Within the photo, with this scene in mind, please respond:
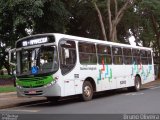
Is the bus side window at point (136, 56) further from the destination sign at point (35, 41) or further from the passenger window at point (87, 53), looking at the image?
the destination sign at point (35, 41)

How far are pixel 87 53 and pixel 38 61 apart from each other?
2.96 metres

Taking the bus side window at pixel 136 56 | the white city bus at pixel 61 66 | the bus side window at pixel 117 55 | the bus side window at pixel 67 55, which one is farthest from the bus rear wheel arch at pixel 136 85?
the bus side window at pixel 67 55

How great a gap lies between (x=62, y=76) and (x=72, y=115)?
3.61m

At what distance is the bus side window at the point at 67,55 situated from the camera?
685 inches

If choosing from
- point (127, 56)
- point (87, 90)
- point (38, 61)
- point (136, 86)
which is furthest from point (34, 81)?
point (136, 86)

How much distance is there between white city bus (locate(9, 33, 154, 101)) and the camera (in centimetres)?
1717

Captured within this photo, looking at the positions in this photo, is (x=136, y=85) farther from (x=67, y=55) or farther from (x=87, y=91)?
(x=67, y=55)

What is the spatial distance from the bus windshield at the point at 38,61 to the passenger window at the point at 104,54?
4004mm

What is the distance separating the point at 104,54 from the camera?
21.3 m

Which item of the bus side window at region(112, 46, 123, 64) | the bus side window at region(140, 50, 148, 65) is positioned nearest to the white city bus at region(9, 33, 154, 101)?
the bus side window at region(112, 46, 123, 64)

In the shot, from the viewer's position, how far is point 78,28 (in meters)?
41.1

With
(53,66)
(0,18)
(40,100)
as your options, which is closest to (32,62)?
(53,66)

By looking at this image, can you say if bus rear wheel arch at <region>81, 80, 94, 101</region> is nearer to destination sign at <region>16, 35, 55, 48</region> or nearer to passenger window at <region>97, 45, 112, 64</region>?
passenger window at <region>97, 45, 112, 64</region>

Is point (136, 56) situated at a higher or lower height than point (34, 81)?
higher
